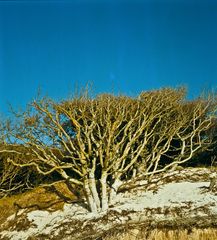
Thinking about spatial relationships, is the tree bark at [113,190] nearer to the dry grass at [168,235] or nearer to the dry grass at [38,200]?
the dry grass at [38,200]

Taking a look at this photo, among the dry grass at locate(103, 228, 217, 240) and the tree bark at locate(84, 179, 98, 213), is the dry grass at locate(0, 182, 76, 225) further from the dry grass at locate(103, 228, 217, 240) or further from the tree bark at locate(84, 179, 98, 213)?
the dry grass at locate(103, 228, 217, 240)

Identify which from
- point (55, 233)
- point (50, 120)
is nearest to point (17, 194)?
point (50, 120)

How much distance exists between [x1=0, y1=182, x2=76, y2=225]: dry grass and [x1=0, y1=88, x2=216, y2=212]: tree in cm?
116

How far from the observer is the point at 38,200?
19422 mm

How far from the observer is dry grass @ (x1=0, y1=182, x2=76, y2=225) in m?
18.5

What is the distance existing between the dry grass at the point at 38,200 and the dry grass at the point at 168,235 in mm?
6932

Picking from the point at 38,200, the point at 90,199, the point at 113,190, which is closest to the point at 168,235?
the point at 90,199

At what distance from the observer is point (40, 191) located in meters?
20.7

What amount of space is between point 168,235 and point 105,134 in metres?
7.89

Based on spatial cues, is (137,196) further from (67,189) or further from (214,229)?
(214,229)

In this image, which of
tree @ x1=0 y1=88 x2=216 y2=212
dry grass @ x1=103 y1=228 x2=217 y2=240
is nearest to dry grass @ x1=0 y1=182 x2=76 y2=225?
tree @ x1=0 y1=88 x2=216 y2=212

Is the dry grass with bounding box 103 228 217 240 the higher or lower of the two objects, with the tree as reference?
lower

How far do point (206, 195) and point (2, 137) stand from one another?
11.8 m

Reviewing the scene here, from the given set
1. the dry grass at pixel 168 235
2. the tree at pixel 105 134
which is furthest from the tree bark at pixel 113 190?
the dry grass at pixel 168 235
